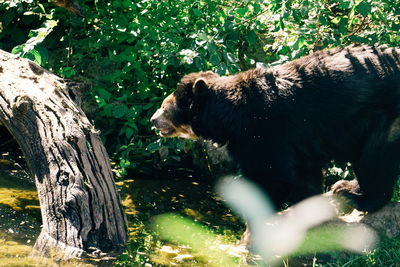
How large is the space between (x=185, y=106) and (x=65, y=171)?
220cm

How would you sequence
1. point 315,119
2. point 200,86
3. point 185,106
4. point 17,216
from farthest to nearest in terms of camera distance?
point 185,106 → point 200,86 → point 315,119 → point 17,216

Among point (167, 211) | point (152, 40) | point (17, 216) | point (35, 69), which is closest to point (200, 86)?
point (152, 40)

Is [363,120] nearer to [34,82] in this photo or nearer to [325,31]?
[325,31]

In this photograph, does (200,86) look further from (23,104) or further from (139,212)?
(23,104)

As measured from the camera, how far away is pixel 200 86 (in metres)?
6.59

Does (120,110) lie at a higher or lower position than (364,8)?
lower

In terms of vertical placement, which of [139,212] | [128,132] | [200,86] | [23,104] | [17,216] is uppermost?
[23,104]

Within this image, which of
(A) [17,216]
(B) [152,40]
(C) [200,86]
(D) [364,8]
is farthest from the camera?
(B) [152,40]

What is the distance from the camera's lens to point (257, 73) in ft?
21.0

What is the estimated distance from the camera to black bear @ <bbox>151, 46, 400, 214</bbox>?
228 inches

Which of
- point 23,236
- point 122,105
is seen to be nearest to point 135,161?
point 122,105

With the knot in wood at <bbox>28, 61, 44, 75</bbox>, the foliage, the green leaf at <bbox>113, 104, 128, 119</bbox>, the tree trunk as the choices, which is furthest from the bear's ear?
the knot in wood at <bbox>28, 61, 44, 75</bbox>

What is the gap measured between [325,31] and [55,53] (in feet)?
14.1

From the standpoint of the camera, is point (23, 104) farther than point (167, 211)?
No
